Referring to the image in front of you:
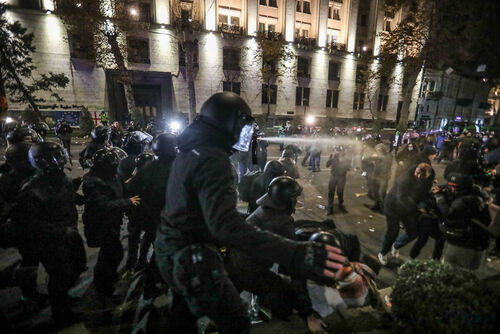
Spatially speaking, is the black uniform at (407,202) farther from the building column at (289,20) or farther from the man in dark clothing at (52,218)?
the building column at (289,20)

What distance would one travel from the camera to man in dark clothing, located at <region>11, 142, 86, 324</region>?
274 centimetres

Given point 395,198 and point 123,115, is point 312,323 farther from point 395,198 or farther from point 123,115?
point 123,115

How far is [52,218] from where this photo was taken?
281 centimetres

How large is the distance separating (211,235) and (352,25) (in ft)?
131

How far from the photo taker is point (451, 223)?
380cm

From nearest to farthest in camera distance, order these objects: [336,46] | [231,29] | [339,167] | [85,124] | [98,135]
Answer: [98,135] < [339,167] < [85,124] < [231,29] < [336,46]

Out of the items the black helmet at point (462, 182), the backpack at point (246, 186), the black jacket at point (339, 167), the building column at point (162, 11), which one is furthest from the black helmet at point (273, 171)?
the building column at point (162, 11)

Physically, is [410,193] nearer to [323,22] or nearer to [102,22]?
Result: [102,22]

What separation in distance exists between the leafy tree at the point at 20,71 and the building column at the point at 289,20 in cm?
2349

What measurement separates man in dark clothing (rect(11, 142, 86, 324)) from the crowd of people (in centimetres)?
1

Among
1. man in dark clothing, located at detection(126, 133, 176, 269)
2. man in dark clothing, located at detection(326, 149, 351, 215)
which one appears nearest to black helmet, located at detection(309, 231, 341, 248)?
man in dark clothing, located at detection(126, 133, 176, 269)

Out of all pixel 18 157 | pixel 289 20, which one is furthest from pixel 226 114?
pixel 289 20

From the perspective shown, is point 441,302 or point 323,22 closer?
point 441,302

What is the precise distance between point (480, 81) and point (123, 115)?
63465 millimetres
